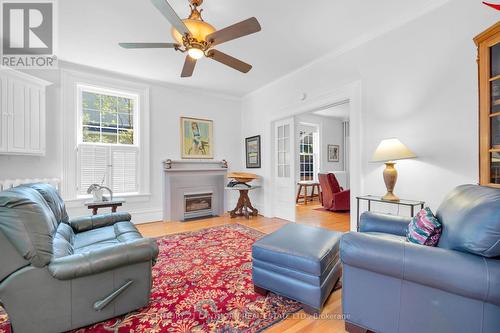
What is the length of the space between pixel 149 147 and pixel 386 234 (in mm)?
4163

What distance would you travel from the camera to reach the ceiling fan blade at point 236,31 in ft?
5.89

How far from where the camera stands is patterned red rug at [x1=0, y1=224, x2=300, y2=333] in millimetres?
1564

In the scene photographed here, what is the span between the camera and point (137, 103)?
446cm

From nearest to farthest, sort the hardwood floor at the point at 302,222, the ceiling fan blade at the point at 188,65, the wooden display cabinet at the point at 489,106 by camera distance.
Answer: the hardwood floor at the point at 302,222
the wooden display cabinet at the point at 489,106
the ceiling fan blade at the point at 188,65

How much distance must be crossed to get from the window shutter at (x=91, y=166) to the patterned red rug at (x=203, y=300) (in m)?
2.12

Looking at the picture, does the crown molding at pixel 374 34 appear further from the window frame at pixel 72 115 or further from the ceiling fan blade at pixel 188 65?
the window frame at pixel 72 115

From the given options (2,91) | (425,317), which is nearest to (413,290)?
(425,317)

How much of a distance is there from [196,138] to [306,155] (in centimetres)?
377

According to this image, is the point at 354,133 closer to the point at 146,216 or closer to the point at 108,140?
the point at 146,216

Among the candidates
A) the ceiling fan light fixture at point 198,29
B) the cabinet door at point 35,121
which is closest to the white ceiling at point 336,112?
the ceiling fan light fixture at point 198,29

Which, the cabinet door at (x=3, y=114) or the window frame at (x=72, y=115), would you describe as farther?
the window frame at (x=72, y=115)

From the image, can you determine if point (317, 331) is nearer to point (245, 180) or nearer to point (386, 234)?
point (386, 234)

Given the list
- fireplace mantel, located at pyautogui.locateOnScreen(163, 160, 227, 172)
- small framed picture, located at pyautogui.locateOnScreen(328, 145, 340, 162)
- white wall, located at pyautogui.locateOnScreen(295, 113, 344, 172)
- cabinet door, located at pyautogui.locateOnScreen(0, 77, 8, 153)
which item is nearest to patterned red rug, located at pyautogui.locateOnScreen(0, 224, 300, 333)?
fireplace mantel, located at pyautogui.locateOnScreen(163, 160, 227, 172)

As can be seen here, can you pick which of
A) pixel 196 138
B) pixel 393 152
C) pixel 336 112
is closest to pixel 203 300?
pixel 393 152
